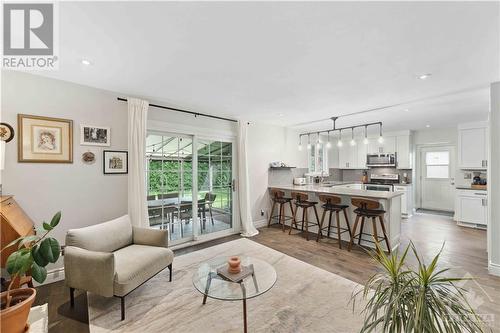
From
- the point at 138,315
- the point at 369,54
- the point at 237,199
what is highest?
the point at 369,54

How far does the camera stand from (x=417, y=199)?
7000mm

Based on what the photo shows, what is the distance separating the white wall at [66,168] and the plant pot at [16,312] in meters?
1.36

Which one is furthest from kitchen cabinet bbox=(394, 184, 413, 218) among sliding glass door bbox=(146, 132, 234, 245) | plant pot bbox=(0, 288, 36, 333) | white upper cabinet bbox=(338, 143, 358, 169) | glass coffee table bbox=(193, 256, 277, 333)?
plant pot bbox=(0, 288, 36, 333)

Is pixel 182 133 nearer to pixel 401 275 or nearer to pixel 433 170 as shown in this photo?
pixel 401 275

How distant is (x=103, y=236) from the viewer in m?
2.61

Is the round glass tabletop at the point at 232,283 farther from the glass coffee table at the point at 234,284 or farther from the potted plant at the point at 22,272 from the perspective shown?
the potted plant at the point at 22,272

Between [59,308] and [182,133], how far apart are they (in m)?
2.88

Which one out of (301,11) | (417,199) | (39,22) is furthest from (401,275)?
(417,199)

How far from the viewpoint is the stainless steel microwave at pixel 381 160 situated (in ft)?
21.7

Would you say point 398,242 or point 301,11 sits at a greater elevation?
point 301,11

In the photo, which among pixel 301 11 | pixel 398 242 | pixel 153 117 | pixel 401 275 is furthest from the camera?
pixel 398 242

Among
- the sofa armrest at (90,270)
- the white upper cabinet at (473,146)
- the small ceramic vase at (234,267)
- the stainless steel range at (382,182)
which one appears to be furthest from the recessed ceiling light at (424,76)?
the stainless steel range at (382,182)

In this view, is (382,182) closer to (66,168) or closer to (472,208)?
(472,208)

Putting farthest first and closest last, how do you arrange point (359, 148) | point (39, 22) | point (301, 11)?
point (359, 148) < point (39, 22) < point (301, 11)
